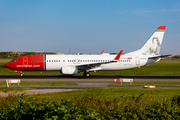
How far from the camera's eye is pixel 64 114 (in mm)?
9828

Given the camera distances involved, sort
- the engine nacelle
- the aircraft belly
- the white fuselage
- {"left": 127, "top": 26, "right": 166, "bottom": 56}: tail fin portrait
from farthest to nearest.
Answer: {"left": 127, "top": 26, "right": 166, "bottom": 56}: tail fin portrait
the aircraft belly
the white fuselage
the engine nacelle

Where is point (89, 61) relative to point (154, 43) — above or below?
below

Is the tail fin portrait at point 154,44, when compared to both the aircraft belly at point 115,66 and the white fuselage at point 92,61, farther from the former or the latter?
the aircraft belly at point 115,66

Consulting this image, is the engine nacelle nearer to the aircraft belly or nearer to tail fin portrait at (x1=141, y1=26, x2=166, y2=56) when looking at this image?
the aircraft belly

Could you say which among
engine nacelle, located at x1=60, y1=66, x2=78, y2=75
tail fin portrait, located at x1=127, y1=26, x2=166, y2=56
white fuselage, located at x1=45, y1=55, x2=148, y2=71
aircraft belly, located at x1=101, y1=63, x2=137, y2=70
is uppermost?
tail fin portrait, located at x1=127, y1=26, x2=166, y2=56

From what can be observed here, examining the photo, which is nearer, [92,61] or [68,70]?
[68,70]

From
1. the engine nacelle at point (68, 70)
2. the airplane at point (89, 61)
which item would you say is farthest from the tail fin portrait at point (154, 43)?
the engine nacelle at point (68, 70)

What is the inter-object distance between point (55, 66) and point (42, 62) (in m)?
2.76

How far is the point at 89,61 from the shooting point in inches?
1845

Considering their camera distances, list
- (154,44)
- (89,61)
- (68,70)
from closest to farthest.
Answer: (68,70), (89,61), (154,44)

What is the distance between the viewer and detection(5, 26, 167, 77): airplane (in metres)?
45.1

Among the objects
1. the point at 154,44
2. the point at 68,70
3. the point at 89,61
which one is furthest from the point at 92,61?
the point at 154,44

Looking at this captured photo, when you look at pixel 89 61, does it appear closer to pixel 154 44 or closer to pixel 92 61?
pixel 92 61

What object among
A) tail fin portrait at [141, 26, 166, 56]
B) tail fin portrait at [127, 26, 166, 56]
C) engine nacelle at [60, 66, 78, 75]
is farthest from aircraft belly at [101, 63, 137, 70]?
engine nacelle at [60, 66, 78, 75]
